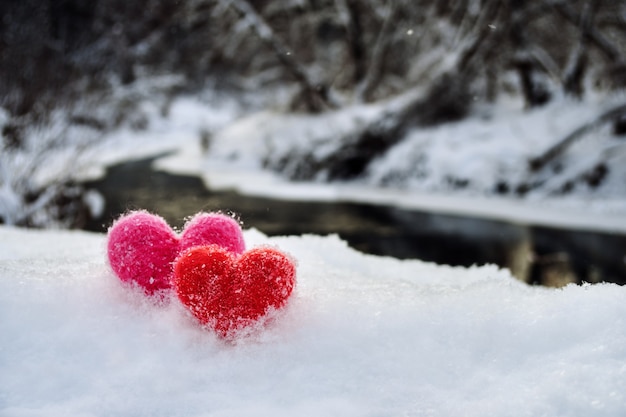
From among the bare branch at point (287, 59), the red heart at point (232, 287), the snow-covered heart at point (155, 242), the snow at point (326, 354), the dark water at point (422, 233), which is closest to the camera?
the snow at point (326, 354)

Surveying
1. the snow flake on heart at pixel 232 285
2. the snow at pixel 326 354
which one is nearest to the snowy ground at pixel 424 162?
the snow at pixel 326 354

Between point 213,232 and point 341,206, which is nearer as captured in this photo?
point 213,232

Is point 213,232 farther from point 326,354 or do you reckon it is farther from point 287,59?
point 287,59

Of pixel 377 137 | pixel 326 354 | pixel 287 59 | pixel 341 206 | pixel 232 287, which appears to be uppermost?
pixel 287 59

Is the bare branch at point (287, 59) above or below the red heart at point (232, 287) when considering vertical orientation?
above

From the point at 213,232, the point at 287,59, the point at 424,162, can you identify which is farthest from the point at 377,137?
the point at 213,232

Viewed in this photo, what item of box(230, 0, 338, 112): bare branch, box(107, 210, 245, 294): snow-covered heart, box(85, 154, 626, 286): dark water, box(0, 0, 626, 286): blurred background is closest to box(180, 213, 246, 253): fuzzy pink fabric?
box(107, 210, 245, 294): snow-covered heart

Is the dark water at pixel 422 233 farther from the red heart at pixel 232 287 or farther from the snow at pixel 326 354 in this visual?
the red heart at pixel 232 287
